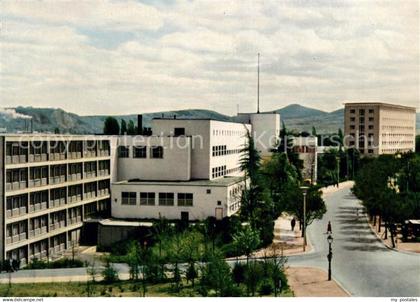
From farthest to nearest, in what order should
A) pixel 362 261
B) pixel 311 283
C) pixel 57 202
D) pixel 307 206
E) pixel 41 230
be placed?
pixel 57 202, pixel 307 206, pixel 41 230, pixel 362 261, pixel 311 283

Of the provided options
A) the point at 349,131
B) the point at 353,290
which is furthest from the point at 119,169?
the point at 349,131

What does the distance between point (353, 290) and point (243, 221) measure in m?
22.2

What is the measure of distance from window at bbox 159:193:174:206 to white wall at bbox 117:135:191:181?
5.50m

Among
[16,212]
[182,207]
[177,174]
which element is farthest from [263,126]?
[16,212]

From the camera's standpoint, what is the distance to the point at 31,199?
47.3 metres

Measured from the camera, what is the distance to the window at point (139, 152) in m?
61.6

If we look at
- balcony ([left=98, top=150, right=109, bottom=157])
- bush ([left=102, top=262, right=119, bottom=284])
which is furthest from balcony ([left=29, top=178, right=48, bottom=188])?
bush ([left=102, top=262, right=119, bottom=284])

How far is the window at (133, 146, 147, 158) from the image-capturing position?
6159cm

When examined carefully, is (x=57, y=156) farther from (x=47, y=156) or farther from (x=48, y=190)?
(x=48, y=190)

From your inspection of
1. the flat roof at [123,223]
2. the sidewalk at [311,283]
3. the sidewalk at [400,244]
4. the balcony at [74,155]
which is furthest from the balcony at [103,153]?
the sidewalk at [400,244]

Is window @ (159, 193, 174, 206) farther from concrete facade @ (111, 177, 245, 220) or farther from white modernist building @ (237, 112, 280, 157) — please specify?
white modernist building @ (237, 112, 280, 157)

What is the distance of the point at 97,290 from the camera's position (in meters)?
33.4

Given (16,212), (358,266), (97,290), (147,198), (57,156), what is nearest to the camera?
(97,290)

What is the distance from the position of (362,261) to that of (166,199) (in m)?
20.7
